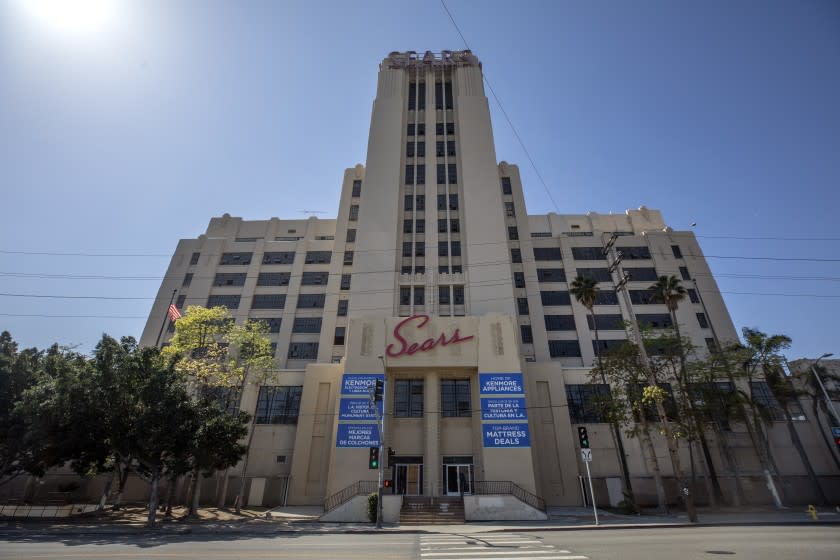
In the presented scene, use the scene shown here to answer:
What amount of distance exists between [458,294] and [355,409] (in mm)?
17504

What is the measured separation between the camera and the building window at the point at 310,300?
2004 inches

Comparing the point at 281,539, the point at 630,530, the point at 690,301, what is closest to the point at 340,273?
the point at 281,539

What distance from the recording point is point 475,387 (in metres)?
34.5

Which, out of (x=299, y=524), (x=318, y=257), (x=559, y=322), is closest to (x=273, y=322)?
(x=318, y=257)

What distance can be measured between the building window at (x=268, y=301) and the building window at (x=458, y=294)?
22.7 m

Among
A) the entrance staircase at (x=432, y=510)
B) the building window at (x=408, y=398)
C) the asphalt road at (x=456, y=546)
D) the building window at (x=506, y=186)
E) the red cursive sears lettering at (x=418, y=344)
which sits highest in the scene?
the building window at (x=506, y=186)

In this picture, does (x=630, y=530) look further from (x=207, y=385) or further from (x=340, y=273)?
(x=340, y=273)

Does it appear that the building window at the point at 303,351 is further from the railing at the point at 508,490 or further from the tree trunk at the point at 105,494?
the railing at the point at 508,490

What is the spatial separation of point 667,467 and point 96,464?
4647 centimetres

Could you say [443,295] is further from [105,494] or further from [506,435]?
[105,494]

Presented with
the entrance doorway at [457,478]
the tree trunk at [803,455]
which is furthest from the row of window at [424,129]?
the tree trunk at [803,455]

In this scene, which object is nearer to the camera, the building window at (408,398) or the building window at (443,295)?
the building window at (408,398)

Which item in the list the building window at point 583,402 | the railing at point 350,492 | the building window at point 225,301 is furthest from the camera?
the building window at point 225,301

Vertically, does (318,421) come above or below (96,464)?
above
